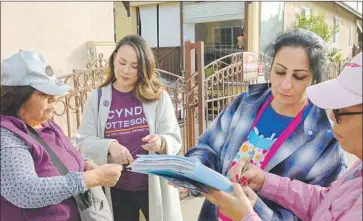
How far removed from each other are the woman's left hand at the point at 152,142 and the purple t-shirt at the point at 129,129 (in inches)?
4.4

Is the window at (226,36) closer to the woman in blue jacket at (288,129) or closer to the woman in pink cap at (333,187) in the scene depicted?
the woman in blue jacket at (288,129)

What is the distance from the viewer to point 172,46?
31.5 feet

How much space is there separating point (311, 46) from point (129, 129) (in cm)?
104

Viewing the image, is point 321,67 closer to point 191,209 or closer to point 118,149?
point 118,149

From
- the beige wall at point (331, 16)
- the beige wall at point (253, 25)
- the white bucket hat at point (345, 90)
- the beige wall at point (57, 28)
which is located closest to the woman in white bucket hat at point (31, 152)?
the white bucket hat at point (345, 90)

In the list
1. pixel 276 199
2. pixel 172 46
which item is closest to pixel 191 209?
pixel 276 199

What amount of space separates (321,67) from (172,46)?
27.6 ft

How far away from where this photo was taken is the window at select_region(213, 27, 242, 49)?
9414mm

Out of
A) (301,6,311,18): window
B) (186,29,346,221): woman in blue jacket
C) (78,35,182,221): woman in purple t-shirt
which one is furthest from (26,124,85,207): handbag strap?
(301,6,311,18): window

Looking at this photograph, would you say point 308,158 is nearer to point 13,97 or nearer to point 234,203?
point 234,203

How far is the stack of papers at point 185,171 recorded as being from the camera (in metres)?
0.95

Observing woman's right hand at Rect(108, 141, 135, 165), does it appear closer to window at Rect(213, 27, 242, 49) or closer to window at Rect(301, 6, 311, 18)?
window at Rect(213, 27, 242, 49)

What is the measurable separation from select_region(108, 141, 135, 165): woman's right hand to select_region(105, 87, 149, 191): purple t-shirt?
126mm

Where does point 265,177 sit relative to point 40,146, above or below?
below
